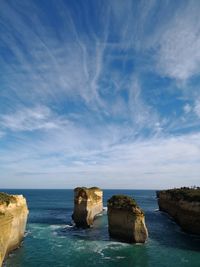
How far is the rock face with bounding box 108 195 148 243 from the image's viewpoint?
50219mm

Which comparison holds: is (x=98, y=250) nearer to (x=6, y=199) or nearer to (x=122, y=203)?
(x=122, y=203)

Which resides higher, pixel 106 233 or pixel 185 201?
pixel 185 201

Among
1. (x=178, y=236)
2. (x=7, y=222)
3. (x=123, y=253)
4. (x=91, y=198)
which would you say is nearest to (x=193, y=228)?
(x=178, y=236)

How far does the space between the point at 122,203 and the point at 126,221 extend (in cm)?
362

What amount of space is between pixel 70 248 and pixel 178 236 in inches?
860

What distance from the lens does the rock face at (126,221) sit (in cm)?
5022

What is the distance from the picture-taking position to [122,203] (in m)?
53.9

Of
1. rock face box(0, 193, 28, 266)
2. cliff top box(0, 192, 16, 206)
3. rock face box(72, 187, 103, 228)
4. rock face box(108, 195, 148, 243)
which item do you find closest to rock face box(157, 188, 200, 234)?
rock face box(108, 195, 148, 243)

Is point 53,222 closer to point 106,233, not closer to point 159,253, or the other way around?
point 106,233

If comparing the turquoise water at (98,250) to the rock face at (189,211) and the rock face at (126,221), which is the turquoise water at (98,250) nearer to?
the rock face at (126,221)

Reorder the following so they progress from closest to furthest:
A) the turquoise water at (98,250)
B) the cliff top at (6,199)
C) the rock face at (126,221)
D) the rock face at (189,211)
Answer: the turquoise water at (98,250), the cliff top at (6,199), the rock face at (126,221), the rock face at (189,211)

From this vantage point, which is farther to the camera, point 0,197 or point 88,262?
point 0,197

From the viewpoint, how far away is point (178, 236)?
5753 cm

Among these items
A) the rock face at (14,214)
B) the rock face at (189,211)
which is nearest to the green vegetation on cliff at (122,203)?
the rock face at (189,211)
